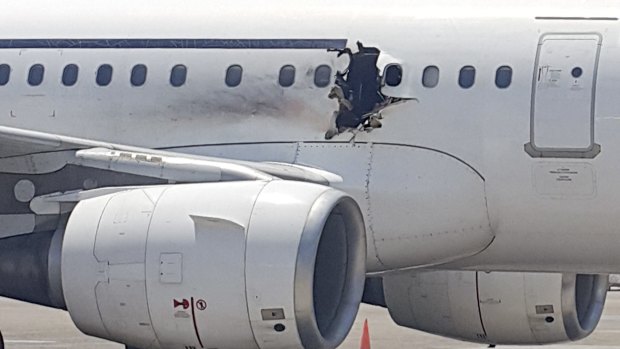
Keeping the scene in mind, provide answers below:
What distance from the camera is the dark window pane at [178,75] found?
13258 mm

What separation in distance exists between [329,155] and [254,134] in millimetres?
587

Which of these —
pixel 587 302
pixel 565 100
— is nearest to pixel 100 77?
pixel 565 100

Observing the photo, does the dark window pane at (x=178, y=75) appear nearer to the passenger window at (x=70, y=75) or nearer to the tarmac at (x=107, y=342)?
the passenger window at (x=70, y=75)

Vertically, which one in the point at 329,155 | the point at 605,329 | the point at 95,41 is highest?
the point at 95,41

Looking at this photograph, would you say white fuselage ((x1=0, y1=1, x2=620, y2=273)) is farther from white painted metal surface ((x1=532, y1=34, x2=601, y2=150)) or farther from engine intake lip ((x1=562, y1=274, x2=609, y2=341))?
engine intake lip ((x1=562, y1=274, x2=609, y2=341))

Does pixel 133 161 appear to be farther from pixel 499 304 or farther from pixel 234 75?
pixel 499 304

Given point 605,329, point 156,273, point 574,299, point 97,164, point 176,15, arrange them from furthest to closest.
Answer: point 605,329
point 574,299
point 176,15
point 97,164
point 156,273

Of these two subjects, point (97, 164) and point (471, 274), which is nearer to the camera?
point (97, 164)

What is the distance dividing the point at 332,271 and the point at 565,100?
80.6 inches

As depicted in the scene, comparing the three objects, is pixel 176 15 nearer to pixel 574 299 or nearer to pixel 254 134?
pixel 254 134

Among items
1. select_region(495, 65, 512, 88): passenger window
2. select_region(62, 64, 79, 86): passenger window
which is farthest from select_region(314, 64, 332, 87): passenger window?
select_region(62, 64, 79, 86): passenger window

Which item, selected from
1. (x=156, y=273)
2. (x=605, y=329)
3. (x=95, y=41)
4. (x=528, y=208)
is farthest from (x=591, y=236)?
(x=605, y=329)

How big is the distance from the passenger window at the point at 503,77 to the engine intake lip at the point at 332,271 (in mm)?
1492

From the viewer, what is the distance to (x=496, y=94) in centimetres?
1260
